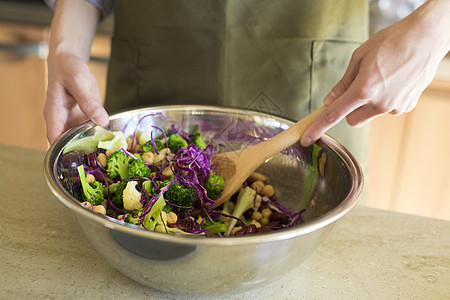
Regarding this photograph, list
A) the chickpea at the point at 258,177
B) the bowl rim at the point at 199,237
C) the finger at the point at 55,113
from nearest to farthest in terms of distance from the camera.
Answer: the bowl rim at the point at 199,237
the finger at the point at 55,113
the chickpea at the point at 258,177

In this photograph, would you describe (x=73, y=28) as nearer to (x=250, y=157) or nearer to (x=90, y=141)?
(x=90, y=141)

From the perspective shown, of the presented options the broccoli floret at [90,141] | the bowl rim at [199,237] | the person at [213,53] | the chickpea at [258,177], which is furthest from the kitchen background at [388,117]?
the broccoli floret at [90,141]

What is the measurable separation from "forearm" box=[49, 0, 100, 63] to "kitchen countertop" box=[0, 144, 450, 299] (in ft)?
1.30

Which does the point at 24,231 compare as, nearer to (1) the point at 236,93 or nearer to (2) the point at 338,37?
(1) the point at 236,93

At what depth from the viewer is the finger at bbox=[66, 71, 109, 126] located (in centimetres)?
107

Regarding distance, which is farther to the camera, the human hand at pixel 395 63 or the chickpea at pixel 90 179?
the chickpea at pixel 90 179

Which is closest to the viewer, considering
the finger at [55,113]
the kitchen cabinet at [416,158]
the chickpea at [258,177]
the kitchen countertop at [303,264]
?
the kitchen countertop at [303,264]

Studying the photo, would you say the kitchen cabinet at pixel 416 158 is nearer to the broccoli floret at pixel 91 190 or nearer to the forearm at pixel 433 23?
the forearm at pixel 433 23

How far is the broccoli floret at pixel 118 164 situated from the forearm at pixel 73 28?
0.36 meters

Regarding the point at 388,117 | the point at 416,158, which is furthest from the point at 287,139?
the point at 416,158

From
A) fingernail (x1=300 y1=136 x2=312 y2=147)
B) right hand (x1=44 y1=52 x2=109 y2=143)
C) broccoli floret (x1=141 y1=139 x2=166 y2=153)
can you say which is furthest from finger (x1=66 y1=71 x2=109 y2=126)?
fingernail (x1=300 y1=136 x2=312 y2=147)

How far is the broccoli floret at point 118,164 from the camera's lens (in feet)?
3.43

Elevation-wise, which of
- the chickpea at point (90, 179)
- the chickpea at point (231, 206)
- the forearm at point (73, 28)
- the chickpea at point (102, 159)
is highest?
the forearm at point (73, 28)

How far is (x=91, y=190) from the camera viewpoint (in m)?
0.98
